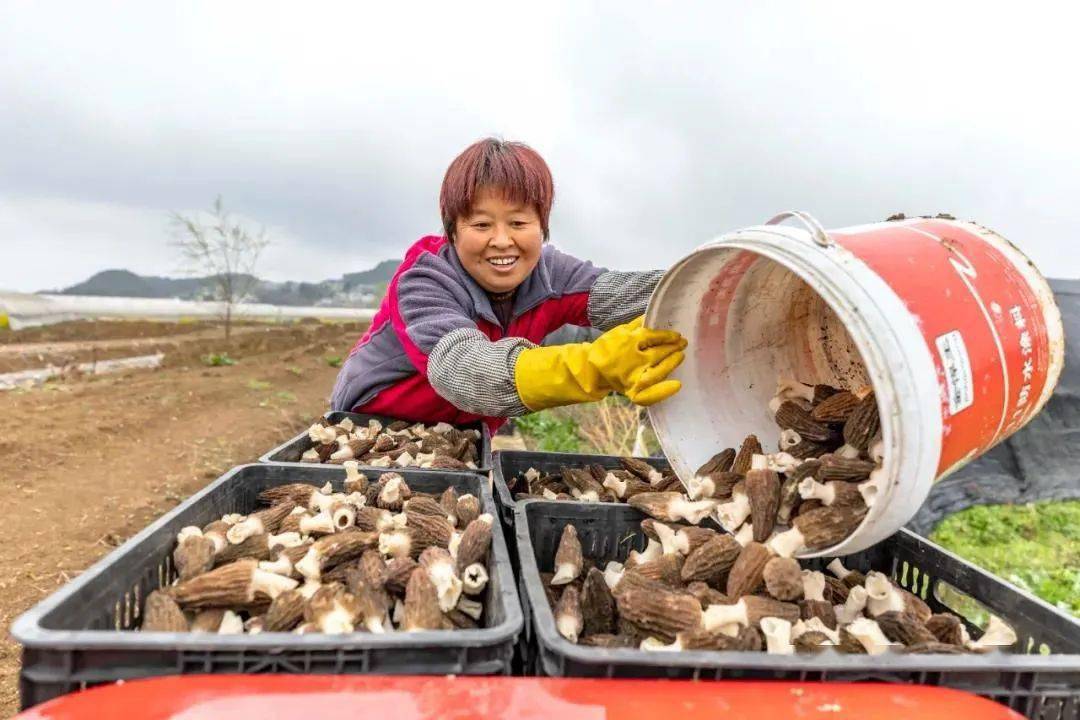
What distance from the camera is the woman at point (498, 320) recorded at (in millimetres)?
2260

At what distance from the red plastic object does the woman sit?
1.05 metres

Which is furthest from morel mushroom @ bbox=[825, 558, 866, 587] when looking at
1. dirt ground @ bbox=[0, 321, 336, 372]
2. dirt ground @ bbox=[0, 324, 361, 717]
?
dirt ground @ bbox=[0, 321, 336, 372]

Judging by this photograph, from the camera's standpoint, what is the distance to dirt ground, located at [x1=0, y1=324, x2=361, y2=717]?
15.2ft

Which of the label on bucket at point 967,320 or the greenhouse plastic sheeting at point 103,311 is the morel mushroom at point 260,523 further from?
the greenhouse plastic sheeting at point 103,311

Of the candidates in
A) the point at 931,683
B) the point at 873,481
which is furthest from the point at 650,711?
the point at 873,481

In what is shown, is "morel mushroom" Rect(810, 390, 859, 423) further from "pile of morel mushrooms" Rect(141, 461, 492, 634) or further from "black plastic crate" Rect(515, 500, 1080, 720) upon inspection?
"pile of morel mushrooms" Rect(141, 461, 492, 634)

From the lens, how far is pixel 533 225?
9.59ft

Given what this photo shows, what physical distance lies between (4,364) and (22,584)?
36.4 feet

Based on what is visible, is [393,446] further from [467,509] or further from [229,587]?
[229,587]

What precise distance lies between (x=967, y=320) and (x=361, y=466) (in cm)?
180

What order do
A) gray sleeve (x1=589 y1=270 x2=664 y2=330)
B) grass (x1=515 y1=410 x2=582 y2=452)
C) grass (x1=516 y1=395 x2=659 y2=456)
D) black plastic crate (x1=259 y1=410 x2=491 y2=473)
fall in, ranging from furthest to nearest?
grass (x1=515 y1=410 x2=582 y2=452), grass (x1=516 y1=395 x2=659 y2=456), gray sleeve (x1=589 y1=270 x2=664 y2=330), black plastic crate (x1=259 y1=410 x2=491 y2=473)

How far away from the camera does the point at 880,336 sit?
1.43 m

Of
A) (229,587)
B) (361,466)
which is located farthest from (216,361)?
(229,587)

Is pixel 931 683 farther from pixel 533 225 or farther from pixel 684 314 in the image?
pixel 533 225
